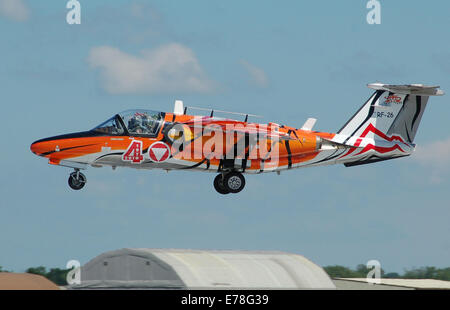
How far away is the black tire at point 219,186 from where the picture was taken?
42.3m

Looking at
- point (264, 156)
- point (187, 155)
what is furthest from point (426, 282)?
point (187, 155)

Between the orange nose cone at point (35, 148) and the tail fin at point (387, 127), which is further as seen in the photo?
the tail fin at point (387, 127)

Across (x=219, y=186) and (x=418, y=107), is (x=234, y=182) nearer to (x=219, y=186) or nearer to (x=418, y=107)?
(x=219, y=186)

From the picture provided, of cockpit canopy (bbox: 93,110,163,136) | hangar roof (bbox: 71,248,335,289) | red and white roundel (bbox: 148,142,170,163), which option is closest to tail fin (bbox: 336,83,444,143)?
hangar roof (bbox: 71,248,335,289)

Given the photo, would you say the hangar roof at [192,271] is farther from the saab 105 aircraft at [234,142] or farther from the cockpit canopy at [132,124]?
the cockpit canopy at [132,124]

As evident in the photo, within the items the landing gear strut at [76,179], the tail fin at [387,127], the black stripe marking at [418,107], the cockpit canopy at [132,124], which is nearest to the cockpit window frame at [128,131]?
the cockpit canopy at [132,124]

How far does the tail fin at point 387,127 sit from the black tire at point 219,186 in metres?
5.31

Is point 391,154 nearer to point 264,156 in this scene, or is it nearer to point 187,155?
point 264,156

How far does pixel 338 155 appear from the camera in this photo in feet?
141

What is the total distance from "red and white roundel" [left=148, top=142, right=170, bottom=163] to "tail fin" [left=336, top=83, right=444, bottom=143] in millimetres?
8174

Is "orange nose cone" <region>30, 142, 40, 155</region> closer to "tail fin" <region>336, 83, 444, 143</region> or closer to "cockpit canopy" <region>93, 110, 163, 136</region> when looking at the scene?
"cockpit canopy" <region>93, 110, 163, 136</region>

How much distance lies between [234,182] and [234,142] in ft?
5.78

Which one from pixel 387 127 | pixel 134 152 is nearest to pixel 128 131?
pixel 134 152
